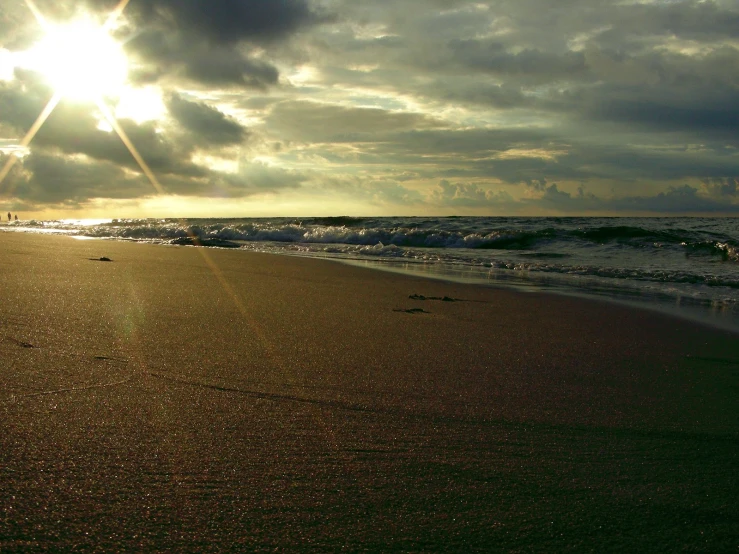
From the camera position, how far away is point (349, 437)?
2.29m

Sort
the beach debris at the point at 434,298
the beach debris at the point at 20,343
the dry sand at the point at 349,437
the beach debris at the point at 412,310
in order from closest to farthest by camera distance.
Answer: the dry sand at the point at 349,437
the beach debris at the point at 20,343
the beach debris at the point at 412,310
the beach debris at the point at 434,298

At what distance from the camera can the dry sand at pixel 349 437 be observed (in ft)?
5.35

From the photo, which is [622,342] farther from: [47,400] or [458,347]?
[47,400]

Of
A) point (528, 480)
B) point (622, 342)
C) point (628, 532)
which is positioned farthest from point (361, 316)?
point (628, 532)

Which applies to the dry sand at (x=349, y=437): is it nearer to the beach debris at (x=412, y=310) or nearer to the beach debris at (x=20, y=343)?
the beach debris at (x=20, y=343)

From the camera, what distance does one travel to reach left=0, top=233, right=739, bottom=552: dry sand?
1631 millimetres

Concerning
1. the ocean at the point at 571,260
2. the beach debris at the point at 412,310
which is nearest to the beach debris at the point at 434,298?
the beach debris at the point at 412,310

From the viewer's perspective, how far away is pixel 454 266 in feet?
42.7

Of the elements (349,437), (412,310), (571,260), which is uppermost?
(571,260)

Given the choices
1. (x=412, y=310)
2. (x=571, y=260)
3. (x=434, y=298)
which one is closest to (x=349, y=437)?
(x=412, y=310)

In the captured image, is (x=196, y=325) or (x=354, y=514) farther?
(x=196, y=325)

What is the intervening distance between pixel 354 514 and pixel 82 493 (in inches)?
29.3

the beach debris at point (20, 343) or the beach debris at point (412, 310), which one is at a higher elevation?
the beach debris at point (20, 343)

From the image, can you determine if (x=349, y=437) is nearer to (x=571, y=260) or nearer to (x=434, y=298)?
(x=434, y=298)
